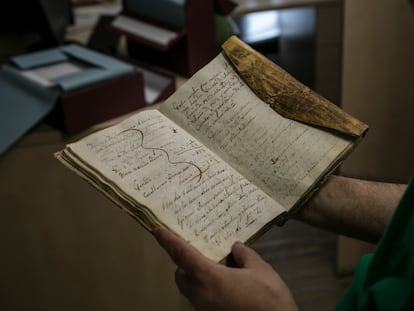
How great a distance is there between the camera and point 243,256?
75 centimetres

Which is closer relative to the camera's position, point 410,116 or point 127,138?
point 127,138

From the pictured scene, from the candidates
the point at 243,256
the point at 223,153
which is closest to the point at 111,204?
the point at 223,153

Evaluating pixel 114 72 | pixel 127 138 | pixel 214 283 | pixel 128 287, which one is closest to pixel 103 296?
pixel 128 287

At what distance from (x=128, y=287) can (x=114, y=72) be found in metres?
0.53

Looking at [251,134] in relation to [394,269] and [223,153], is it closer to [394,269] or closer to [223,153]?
[223,153]

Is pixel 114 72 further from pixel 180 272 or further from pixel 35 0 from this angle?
pixel 180 272

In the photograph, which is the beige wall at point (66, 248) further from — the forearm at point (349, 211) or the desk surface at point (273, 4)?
the desk surface at point (273, 4)

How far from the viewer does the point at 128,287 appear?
59.4 inches

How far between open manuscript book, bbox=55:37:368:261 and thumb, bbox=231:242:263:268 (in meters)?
0.01

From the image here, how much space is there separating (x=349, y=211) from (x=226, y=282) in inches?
11.8

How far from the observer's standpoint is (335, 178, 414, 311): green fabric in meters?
0.71

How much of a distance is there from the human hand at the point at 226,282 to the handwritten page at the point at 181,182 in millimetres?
25

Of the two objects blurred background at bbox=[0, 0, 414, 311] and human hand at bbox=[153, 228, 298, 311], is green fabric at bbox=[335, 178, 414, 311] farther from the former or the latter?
blurred background at bbox=[0, 0, 414, 311]

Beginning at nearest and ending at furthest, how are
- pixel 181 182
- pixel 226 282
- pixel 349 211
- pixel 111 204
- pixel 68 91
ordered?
pixel 226 282
pixel 181 182
pixel 349 211
pixel 68 91
pixel 111 204
